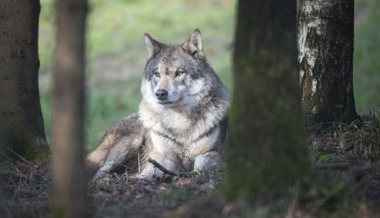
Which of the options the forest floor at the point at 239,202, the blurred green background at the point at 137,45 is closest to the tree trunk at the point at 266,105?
the forest floor at the point at 239,202

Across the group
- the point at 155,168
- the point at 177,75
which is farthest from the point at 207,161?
the point at 177,75

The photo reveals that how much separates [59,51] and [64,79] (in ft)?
0.67

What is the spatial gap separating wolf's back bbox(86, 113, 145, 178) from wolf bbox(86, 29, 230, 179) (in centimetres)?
6

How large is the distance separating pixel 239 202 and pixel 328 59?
273 centimetres

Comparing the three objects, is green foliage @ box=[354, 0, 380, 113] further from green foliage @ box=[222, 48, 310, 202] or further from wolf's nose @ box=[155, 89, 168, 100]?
green foliage @ box=[222, 48, 310, 202]

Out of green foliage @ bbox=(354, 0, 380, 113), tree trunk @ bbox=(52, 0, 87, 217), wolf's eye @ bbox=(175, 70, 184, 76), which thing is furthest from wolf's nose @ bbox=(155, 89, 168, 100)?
green foliage @ bbox=(354, 0, 380, 113)

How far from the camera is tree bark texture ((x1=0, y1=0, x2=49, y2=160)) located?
20.3 ft

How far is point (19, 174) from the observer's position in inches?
221

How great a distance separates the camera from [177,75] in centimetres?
669

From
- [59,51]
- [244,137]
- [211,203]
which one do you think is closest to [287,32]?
[244,137]

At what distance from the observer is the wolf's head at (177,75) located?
6465mm

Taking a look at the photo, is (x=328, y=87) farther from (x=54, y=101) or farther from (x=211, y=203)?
(x=54, y=101)

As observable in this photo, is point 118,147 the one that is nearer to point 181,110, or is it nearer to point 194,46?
point 181,110

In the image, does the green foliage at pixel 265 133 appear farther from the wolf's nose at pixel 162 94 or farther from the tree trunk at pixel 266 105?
the wolf's nose at pixel 162 94
